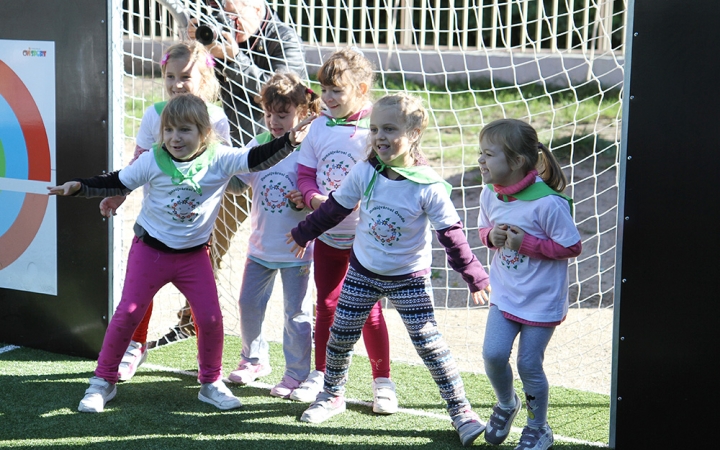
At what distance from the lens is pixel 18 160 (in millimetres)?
3977

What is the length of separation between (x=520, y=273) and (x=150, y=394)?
5.39 ft

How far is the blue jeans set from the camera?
3490mm

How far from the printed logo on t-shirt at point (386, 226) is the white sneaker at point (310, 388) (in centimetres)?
78

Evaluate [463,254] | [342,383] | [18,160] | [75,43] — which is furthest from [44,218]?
[463,254]

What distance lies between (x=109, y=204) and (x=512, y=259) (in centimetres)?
171

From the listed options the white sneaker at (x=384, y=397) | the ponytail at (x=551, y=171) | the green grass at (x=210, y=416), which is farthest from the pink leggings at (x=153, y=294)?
the ponytail at (x=551, y=171)

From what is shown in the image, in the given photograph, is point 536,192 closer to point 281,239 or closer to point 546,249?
point 546,249

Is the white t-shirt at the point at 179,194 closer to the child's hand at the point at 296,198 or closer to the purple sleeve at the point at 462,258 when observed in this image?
the child's hand at the point at 296,198

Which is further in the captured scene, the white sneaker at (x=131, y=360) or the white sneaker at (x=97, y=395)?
the white sneaker at (x=131, y=360)

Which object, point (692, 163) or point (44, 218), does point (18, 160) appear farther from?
point (692, 163)

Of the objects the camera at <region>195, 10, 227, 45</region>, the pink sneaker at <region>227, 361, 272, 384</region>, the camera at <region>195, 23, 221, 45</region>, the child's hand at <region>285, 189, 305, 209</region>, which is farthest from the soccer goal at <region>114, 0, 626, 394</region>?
the child's hand at <region>285, 189, 305, 209</region>

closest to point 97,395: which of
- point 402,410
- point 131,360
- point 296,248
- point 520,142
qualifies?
point 131,360

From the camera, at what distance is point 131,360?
3703 mm

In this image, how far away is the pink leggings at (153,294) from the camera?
3275 mm
